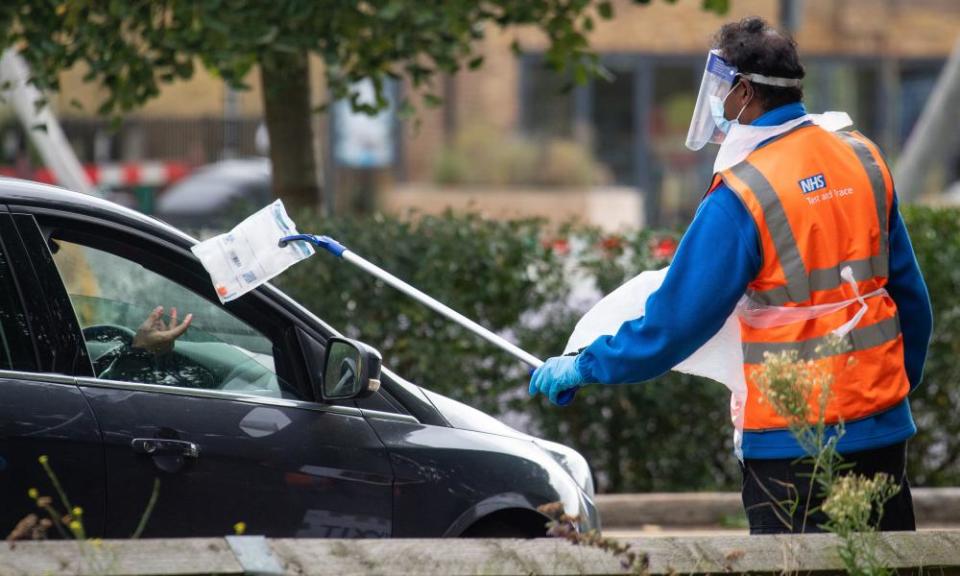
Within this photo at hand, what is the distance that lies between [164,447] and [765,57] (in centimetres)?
185

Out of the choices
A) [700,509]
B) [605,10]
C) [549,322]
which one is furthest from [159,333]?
[605,10]

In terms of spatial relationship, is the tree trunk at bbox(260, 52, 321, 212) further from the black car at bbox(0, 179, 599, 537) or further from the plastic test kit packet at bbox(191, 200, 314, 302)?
the black car at bbox(0, 179, 599, 537)

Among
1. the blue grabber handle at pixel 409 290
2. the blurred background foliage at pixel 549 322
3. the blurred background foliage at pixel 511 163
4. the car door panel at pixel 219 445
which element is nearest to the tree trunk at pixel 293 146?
the blurred background foliage at pixel 549 322

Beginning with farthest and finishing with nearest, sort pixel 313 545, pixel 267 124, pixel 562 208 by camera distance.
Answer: pixel 562 208 < pixel 267 124 < pixel 313 545

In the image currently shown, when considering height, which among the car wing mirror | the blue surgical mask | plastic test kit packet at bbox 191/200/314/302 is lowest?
the car wing mirror

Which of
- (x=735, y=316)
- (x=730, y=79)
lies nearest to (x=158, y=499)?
(x=735, y=316)

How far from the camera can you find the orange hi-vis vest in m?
3.68

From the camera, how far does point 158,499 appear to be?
4.00 m

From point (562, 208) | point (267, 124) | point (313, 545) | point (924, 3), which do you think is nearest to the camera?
point (313, 545)

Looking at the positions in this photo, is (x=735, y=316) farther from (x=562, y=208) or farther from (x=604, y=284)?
(x=562, y=208)

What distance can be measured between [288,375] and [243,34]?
3.30m

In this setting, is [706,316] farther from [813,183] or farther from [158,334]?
[158,334]

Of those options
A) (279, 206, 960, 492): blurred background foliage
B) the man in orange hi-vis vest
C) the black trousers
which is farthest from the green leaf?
the black trousers

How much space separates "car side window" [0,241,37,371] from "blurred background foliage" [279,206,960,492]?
349 cm
